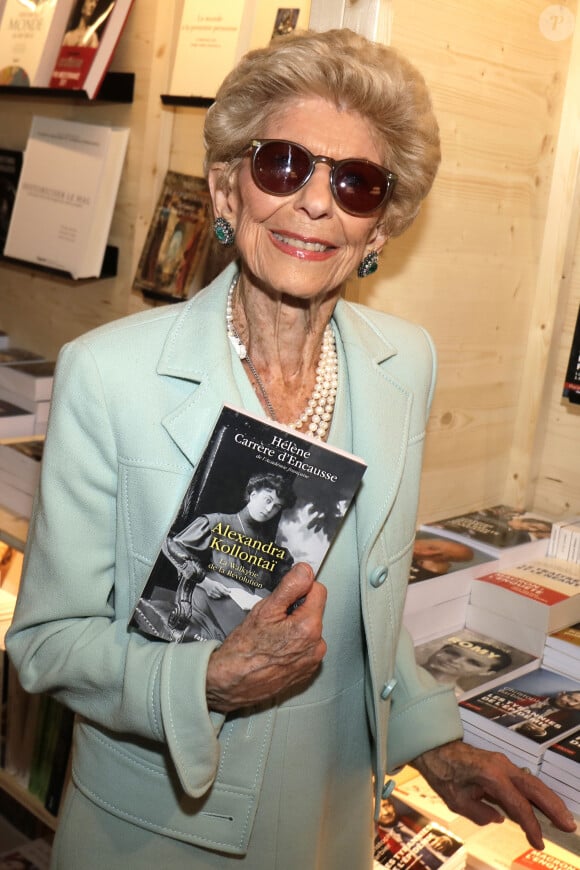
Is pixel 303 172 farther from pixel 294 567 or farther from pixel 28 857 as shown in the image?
pixel 28 857

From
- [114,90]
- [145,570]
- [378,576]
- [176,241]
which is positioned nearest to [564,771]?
[378,576]

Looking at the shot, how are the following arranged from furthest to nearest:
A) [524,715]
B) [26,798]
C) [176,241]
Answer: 1. [176,241]
2. [26,798]
3. [524,715]

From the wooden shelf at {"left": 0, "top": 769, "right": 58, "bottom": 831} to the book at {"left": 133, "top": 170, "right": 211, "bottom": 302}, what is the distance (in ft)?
4.43

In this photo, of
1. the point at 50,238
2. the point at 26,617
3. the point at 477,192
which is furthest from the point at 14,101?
the point at 26,617

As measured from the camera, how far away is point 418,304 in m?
1.85

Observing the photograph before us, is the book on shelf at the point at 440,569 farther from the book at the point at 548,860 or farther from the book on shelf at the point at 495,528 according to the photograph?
the book at the point at 548,860

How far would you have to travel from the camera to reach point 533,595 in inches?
69.6

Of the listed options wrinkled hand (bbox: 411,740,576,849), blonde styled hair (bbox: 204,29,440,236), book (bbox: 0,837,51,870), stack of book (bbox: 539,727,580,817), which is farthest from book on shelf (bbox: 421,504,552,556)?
book (bbox: 0,837,51,870)

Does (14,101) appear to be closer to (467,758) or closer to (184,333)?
(184,333)

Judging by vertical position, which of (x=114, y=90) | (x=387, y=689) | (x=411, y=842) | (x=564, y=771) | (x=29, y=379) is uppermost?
(x=114, y=90)

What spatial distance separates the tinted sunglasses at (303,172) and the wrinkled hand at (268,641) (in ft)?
1.68

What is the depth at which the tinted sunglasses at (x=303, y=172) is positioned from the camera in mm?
1245

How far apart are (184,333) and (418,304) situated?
737 millimetres

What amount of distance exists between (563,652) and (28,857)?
5.98 feet
